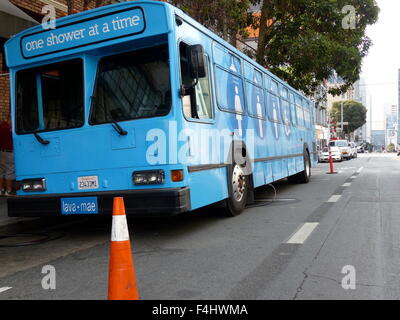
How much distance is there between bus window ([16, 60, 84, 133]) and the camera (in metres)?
6.04

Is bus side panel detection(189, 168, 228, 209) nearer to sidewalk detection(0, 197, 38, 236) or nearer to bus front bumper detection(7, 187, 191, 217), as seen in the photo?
bus front bumper detection(7, 187, 191, 217)

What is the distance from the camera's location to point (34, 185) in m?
6.16

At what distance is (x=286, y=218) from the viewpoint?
736 centimetres

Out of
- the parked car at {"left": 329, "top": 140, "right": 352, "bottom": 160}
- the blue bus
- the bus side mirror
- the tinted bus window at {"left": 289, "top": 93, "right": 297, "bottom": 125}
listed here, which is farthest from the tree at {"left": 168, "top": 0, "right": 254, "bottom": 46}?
the parked car at {"left": 329, "top": 140, "right": 352, "bottom": 160}

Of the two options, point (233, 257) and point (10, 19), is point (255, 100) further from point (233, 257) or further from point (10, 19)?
point (10, 19)

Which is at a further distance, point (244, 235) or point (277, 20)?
point (277, 20)

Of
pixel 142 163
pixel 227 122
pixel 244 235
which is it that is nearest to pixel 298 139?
pixel 227 122

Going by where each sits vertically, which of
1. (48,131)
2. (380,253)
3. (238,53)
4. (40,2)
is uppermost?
(40,2)

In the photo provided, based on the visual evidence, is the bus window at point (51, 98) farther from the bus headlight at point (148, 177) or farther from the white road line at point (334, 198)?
the white road line at point (334, 198)

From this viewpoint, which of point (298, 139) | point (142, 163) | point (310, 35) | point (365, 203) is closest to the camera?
point (142, 163)

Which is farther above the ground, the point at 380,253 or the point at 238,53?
the point at 238,53

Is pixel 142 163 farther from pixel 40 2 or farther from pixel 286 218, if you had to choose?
pixel 40 2

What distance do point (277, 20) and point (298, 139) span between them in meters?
7.80

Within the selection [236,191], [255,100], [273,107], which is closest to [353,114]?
[273,107]
